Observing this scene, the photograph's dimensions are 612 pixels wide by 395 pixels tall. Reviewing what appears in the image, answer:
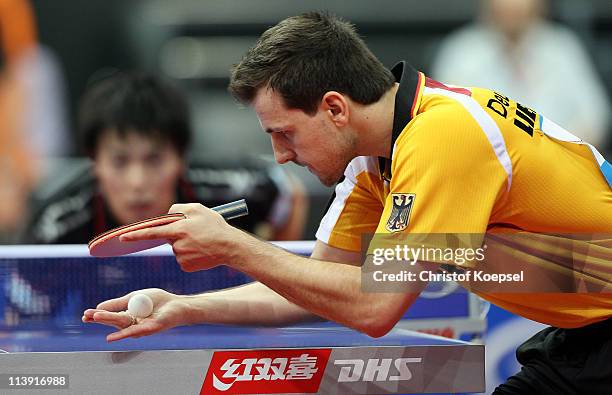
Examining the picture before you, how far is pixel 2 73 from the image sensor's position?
855 centimetres

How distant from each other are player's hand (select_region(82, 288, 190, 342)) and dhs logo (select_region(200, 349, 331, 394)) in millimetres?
346

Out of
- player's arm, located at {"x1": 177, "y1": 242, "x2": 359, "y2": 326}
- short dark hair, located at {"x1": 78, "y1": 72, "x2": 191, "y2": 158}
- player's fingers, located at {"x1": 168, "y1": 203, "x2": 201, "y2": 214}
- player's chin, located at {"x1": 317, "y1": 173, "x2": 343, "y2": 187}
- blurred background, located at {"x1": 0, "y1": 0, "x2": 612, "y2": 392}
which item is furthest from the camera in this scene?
blurred background, located at {"x1": 0, "y1": 0, "x2": 612, "y2": 392}

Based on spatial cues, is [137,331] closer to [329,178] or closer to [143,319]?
[143,319]

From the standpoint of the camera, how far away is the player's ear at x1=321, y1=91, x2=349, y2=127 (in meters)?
3.31

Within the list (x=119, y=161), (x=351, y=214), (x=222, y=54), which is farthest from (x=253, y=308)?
(x=222, y=54)

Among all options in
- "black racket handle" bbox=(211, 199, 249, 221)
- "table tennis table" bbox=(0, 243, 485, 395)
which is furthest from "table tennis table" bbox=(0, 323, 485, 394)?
"black racket handle" bbox=(211, 199, 249, 221)

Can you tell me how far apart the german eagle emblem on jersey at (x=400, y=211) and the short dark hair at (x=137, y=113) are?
2812 mm

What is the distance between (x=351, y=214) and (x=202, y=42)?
18.4 ft

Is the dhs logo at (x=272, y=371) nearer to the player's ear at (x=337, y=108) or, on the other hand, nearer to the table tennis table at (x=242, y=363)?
the table tennis table at (x=242, y=363)

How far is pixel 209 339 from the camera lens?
352 centimetres

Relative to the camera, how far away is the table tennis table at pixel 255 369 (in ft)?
9.80

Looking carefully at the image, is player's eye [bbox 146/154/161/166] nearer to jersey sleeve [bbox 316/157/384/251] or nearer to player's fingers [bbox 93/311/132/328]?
jersey sleeve [bbox 316/157/384/251]

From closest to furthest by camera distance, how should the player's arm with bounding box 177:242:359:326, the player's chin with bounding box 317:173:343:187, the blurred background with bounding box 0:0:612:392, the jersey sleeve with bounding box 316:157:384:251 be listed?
the player's chin with bounding box 317:173:343:187, the player's arm with bounding box 177:242:359:326, the jersey sleeve with bounding box 316:157:384:251, the blurred background with bounding box 0:0:612:392

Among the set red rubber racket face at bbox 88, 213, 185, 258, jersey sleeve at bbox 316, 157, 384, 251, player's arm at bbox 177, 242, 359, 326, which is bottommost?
player's arm at bbox 177, 242, 359, 326
